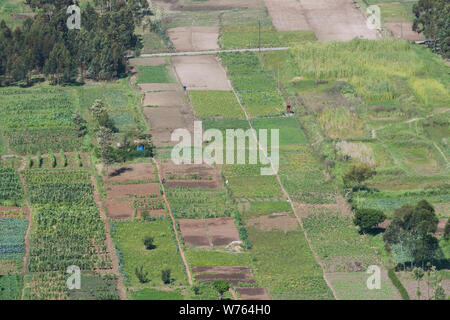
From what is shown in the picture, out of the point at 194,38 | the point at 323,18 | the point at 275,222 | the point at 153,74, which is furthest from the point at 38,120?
the point at 323,18

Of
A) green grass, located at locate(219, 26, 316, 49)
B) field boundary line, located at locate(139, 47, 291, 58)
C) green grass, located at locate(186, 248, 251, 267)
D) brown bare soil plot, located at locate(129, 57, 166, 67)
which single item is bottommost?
brown bare soil plot, located at locate(129, 57, 166, 67)

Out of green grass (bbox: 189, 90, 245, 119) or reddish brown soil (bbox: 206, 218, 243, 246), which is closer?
reddish brown soil (bbox: 206, 218, 243, 246)

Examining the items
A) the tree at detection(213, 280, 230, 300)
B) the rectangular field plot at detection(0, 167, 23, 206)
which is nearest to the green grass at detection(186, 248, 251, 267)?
the tree at detection(213, 280, 230, 300)

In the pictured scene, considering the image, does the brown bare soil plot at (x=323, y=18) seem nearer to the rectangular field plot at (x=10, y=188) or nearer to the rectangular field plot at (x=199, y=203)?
the rectangular field plot at (x=199, y=203)

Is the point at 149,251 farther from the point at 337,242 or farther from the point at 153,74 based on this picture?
the point at 153,74

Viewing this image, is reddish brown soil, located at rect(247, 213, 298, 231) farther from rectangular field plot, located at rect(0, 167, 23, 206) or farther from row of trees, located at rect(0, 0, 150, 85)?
row of trees, located at rect(0, 0, 150, 85)

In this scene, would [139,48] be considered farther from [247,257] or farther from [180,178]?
[247,257]

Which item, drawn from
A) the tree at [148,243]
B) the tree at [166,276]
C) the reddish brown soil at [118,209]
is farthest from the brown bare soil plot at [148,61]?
the tree at [166,276]
